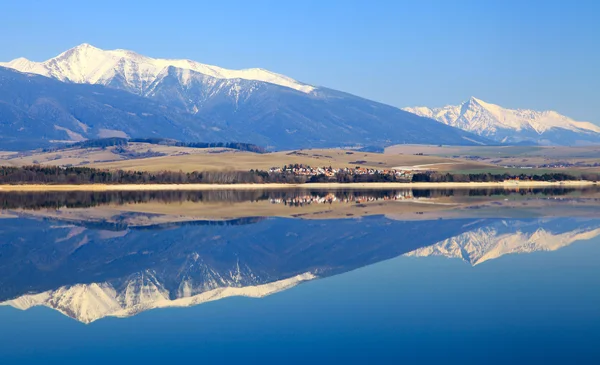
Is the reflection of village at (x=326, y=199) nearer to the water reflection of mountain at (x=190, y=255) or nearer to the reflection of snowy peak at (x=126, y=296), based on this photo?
the water reflection of mountain at (x=190, y=255)

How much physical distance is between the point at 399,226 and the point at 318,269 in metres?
19.6

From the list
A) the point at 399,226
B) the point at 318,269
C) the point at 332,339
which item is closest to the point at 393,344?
the point at 332,339

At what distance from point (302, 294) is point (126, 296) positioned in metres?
4.97

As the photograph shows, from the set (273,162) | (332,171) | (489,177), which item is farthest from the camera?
(273,162)

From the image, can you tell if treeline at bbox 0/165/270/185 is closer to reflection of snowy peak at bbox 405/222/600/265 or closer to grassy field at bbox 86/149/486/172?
grassy field at bbox 86/149/486/172

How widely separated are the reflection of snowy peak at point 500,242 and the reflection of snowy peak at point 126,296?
895 cm

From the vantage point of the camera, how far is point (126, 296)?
24.4 m

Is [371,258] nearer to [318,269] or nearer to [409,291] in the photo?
[318,269]

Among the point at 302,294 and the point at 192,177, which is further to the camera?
the point at 192,177

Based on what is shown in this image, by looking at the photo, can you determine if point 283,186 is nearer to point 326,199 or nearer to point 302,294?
point 326,199

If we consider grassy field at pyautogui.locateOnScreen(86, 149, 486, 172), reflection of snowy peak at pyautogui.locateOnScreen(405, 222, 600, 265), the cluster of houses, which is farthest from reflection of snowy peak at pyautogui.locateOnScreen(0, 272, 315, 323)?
the cluster of houses

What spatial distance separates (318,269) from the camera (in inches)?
1172

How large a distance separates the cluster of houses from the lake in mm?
90658

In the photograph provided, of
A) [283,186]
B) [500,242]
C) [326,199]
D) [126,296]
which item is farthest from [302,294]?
[283,186]
